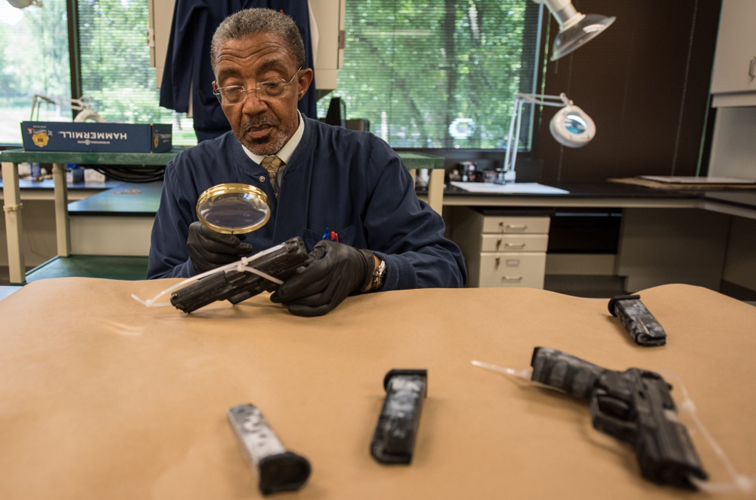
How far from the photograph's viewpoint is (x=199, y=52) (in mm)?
2336

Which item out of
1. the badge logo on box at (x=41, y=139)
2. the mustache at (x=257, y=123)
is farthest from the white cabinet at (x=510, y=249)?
the badge logo on box at (x=41, y=139)

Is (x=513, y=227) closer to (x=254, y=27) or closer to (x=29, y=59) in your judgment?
(x=254, y=27)

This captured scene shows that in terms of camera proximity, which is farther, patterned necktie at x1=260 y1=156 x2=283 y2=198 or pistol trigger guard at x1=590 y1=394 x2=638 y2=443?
patterned necktie at x1=260 y1=156 x2=283 y2=198

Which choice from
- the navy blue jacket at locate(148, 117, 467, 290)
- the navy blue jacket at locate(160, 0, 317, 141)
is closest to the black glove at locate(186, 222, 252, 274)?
the navy blue jacket at locate(148, 117, 467, 290)

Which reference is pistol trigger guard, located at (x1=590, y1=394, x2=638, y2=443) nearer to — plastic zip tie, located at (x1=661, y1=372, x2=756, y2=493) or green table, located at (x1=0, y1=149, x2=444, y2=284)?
plastic zip tie, located at (x1=661, y1=372, x2=756, y2=493)

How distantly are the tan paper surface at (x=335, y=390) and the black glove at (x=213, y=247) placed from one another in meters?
0.11

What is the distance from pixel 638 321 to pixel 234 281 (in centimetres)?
58

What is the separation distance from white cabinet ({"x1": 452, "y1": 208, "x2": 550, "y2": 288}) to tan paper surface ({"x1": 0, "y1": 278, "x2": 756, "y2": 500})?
2199 millimetres

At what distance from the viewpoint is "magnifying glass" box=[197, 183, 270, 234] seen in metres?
0.90

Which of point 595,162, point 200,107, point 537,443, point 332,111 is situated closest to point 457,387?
point 537,443

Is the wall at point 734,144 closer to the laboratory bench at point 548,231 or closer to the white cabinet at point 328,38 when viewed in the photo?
the laboratory bench at point 548,231

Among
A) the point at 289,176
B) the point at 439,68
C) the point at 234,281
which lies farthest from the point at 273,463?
the point at 439,68

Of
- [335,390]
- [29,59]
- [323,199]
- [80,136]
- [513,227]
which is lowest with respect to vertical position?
[513,227]

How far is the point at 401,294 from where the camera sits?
3.22 feet
